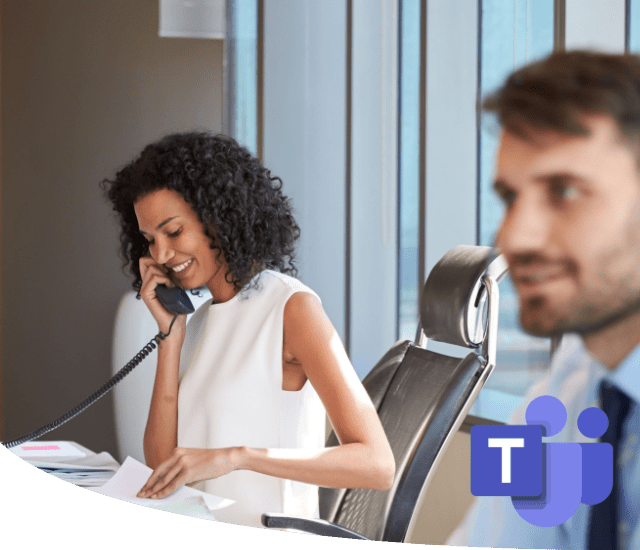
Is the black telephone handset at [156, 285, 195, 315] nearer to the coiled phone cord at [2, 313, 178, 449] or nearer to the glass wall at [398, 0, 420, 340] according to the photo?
the coiled phone cord at [2, 313, 178, 449]

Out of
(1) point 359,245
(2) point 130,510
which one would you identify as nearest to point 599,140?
(1) point 359,245

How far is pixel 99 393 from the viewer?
656 millimetres

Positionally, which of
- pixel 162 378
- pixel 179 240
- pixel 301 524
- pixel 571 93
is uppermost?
pixel 571 93

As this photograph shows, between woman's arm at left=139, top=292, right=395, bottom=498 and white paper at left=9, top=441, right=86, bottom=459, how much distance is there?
11 centimetres

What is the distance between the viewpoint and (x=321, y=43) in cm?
57

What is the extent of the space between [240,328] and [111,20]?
304 millimetres

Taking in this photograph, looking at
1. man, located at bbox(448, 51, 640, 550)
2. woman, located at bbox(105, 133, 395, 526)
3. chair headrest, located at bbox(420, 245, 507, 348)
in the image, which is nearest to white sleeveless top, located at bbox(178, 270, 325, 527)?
woman, located at bbox(105, 133, 395, 526)

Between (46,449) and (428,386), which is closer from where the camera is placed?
(46,449)

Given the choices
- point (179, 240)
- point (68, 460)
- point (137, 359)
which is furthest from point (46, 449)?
point (179, 240)

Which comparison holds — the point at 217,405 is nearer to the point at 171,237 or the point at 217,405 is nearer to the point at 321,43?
the point at 171,237

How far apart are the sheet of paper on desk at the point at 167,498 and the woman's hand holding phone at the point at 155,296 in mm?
132

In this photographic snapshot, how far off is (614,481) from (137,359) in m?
0.43

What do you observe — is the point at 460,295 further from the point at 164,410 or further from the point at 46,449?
the point at 46,449

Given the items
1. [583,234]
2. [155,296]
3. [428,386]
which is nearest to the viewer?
[583,234]
